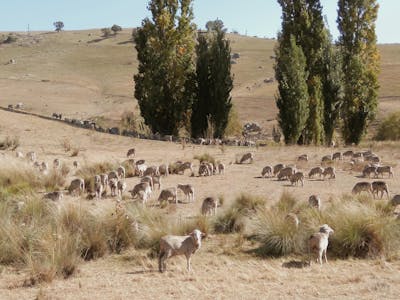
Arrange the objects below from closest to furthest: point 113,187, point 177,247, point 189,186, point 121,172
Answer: point 177,247
point 189,186
point 113,187
point 121,172

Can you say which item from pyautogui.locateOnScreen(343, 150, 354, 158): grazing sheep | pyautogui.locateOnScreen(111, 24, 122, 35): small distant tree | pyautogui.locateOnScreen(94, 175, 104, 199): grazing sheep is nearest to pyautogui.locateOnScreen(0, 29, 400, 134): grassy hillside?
pyautogui.locateOnScreen(111, 24, 122, 35): small distant tree

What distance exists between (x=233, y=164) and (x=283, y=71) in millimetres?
11052

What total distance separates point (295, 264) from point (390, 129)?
128 feet

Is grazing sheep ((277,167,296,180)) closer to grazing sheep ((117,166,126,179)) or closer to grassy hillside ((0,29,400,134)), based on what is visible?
grazing sheep ((117,166,126,179))

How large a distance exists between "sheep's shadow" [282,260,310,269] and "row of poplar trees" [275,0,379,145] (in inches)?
881

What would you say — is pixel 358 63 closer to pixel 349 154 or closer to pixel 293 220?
pixel 349 154

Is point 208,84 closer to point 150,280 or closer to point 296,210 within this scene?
point 296,210

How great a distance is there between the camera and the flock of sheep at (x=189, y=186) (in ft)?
27.0

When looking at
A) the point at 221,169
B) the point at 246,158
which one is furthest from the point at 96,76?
the point at 221,169

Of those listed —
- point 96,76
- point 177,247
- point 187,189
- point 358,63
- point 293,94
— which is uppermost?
point 358,63

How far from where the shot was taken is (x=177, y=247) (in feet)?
26.8

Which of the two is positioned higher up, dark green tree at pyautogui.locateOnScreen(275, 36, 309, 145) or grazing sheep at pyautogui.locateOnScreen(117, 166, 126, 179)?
dark green tree at pyautogui.locateOnScreen(275, 36, 309, 145)

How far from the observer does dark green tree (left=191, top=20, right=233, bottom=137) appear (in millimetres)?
33750

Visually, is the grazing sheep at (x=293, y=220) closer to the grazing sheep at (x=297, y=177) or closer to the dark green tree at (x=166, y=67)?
the grazing sheep at (x=297, y=177)
